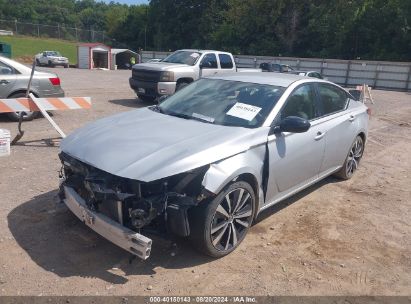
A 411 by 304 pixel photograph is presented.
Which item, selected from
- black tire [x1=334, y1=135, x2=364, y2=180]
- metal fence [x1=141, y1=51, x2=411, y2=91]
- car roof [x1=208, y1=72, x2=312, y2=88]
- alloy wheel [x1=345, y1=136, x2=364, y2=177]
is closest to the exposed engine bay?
car roof [x1=208, y1=72, x2=312, y2=88]

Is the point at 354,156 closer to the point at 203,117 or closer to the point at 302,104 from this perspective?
the point at 302,104

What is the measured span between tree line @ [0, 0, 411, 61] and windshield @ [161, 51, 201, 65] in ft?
95.3

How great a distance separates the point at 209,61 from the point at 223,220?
34.2 feet

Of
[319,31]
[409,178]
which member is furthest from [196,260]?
[319,31]

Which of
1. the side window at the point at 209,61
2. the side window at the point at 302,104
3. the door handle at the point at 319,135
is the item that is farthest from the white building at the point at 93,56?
the door handle at the point at 319,135

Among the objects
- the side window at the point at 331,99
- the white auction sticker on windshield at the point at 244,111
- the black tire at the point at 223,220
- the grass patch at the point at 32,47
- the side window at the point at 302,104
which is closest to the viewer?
the black tire at the point at 223,220

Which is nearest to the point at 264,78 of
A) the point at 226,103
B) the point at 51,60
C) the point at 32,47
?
the point at 226,103

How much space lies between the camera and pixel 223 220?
143 inches

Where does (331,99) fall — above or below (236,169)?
above

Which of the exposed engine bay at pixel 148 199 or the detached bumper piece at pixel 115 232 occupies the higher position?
the exposed engine bay at pixel 148 199

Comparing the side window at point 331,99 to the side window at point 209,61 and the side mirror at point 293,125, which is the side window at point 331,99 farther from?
the side window at point 209,61

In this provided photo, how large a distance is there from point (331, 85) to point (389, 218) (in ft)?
6.55

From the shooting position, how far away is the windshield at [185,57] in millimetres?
12945

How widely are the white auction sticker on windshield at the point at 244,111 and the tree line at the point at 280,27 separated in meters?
36.5
